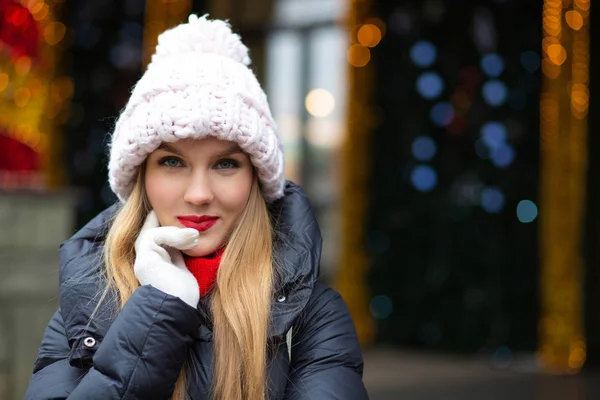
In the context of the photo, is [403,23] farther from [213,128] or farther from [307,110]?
[213,128]

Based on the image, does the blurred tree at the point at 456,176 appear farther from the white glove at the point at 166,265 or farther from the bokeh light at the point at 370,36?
the white glove at the point at 166,265

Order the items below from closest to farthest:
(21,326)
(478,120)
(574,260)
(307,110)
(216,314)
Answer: (216,314) < (21,326) < (574,260) < (478,120) < (307,110)

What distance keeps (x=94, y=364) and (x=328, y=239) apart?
5423 mm

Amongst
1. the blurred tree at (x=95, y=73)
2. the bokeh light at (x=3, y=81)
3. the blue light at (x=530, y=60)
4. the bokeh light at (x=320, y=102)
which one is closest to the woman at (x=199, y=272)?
the bokeh light at (x=3, y=81)

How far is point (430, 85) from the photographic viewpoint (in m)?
Answer: 6.43

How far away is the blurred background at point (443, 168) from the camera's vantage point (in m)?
→ 5.73

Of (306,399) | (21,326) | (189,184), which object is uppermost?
(189,184)

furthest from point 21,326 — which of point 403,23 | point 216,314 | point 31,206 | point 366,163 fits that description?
point 403,23

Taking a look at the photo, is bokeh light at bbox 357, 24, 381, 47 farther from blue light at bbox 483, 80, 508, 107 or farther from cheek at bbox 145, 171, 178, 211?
cheek at bbox 145, 171, 178, 211

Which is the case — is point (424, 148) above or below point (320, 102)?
below

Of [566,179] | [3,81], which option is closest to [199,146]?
[3,81]

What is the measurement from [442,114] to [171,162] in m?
4.78

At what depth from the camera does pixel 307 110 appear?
25.2ft

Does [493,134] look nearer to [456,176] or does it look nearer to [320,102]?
[456,176]
